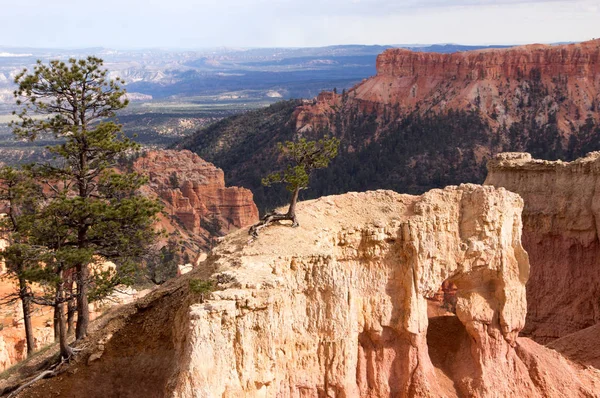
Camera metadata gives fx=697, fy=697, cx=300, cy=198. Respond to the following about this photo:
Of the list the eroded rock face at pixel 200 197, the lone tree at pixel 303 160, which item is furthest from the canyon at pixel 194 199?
the lone tree at pixel 303 160

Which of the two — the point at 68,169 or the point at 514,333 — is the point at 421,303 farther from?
the point at 68,169

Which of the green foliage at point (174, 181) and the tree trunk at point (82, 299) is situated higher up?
the tree trunk at point (82, 299)

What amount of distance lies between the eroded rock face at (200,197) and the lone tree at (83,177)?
148ft

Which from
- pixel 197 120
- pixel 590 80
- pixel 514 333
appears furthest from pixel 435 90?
pixel 514 333

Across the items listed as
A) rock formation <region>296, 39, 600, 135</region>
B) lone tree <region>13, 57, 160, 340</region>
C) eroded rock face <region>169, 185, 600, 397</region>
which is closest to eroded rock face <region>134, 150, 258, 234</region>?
rock formation <region>296, 39, 600, 135</region>

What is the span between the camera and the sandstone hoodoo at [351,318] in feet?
47.1

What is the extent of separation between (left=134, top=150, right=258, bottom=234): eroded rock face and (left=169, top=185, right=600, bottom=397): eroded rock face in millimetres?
47361

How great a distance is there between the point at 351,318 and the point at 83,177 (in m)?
8.70

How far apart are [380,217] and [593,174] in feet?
42.3

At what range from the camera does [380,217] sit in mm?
18609

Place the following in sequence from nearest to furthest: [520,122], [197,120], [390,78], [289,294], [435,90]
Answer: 1. [289,294]
2. [520,122]
3. [435,90]
4. [390,78]
5. [197,120]

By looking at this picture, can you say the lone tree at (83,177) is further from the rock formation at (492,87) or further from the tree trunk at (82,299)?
the rock formation at (492,87)

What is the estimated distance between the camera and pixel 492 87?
9731cm

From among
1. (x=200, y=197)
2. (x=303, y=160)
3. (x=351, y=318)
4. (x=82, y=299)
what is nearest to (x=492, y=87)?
(x=200, y=197)
